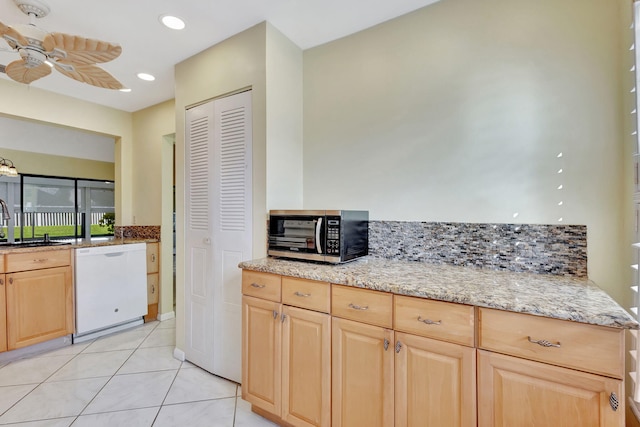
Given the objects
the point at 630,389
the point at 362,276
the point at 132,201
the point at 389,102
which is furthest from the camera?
the point at 132,201

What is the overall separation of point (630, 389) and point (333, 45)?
2626 mm

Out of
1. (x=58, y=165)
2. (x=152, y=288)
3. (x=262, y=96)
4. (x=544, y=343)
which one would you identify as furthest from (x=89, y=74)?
(x=58, y=165)

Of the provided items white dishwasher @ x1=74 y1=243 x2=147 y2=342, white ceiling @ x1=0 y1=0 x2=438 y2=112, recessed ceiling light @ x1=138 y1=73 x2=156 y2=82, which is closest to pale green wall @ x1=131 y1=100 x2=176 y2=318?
white dishwasher @ x1=74 y1=243 x2=147 y2=342

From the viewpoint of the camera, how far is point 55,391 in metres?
2.06

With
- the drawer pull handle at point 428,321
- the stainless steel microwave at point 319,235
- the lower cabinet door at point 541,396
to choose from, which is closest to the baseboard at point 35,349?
the stainless steel microwave at point 319,235

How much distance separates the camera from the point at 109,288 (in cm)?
302

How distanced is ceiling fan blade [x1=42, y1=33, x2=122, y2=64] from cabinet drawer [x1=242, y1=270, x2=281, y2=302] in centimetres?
150

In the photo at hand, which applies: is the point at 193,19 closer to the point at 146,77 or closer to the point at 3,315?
the point at 146,77

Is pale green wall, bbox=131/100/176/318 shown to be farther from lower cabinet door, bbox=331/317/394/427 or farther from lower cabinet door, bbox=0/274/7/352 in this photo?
lower cabinet door, bbox=331/317/394/427

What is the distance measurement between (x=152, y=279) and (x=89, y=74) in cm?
232

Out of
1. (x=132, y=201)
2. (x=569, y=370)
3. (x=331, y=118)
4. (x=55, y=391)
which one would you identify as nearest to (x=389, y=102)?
(x=331, y=118)

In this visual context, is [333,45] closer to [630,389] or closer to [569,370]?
[569,370]

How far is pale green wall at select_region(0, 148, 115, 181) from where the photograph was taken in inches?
165

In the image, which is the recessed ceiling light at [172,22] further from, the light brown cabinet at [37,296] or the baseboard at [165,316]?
the baseboard at [165,316]
